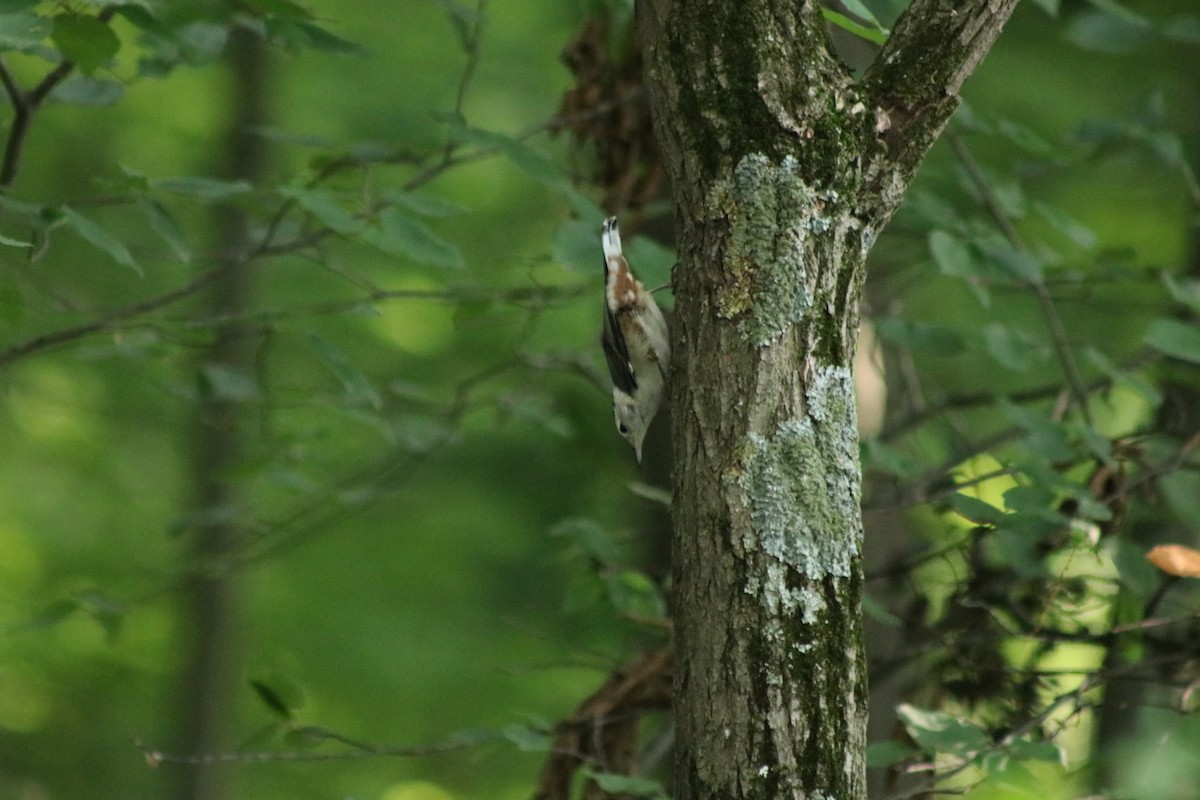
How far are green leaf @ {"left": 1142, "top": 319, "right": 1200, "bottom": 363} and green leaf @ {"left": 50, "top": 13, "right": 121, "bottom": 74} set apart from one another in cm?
232

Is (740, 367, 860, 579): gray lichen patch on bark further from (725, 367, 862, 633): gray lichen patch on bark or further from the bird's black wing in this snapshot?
the bird's black wing

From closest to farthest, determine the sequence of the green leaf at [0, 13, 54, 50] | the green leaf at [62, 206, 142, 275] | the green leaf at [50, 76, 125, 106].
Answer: the green leaf at [0, 13, 54, 50], the green leaf at [62, 206, 142, 275], the green leaf at [50, 76, 125, 106]

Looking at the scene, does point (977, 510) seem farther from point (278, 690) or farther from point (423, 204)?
point (278, 690)

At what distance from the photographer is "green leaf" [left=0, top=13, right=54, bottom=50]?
187 cm

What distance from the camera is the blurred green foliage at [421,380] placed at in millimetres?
3088

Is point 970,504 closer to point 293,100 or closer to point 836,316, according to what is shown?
point 836,316

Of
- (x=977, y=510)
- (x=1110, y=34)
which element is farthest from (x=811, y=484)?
(x=1110, y=34)

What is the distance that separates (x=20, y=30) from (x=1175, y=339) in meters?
2.45

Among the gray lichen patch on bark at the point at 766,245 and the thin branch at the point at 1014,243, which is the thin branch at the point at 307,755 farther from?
the thin branch at the point at 1014,243

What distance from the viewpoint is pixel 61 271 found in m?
6.88

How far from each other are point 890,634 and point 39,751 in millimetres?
6607

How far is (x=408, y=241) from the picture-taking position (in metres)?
2.51

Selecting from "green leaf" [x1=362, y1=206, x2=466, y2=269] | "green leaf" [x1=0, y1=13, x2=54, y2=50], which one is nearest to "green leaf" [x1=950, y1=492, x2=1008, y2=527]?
"green leaf" [x1=362, y1=206, x2=466, y2=269]

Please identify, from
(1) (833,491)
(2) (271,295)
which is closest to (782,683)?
(1) (833,491)
